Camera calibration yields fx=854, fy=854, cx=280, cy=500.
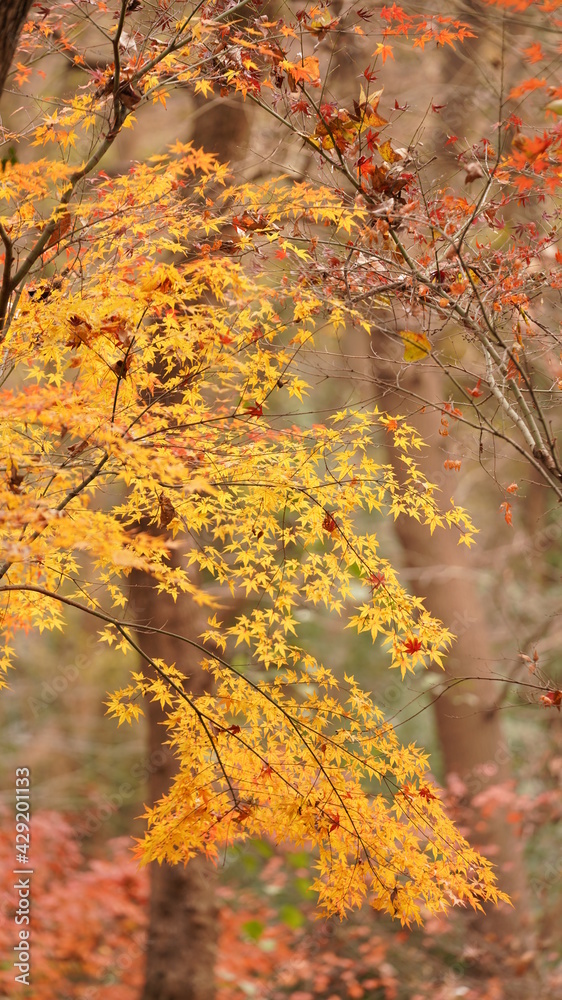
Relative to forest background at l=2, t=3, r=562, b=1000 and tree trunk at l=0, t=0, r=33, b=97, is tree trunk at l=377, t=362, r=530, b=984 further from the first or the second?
tree trunk at l=0, t=0, r=33, b=97

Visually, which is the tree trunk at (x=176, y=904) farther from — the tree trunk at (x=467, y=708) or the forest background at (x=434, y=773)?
the tree trunk at (x=467, y=708)

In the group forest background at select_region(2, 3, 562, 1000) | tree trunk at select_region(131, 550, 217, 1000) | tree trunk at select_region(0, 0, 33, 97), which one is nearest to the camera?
tree trunk at select_region(0, 0, 33, 97)

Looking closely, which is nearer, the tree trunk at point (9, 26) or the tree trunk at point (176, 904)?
the tree trunk at point (9, 26)

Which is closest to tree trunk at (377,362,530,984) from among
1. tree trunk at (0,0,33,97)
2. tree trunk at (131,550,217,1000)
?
tree trunk at (131,550,217,1000)

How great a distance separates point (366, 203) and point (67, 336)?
1325mm

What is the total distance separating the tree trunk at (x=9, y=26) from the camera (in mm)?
2658

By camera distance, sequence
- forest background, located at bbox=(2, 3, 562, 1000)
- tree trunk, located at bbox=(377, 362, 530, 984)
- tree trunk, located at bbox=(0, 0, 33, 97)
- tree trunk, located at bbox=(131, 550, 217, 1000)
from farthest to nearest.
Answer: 1. tree trunk, located at bbox=(377, 362, 530, 984)
2. forest background, located at bbox=(2, 3, 562, 1000)
3. tree trunk, located at bbox=(131, 550, 217, 1000)
4. tree trunk, located at bbox=(0, 0, 33, 97)

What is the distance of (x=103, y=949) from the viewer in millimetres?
8148

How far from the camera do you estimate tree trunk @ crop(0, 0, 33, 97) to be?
8.72ft

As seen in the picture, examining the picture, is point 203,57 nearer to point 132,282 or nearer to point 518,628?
point 132,282

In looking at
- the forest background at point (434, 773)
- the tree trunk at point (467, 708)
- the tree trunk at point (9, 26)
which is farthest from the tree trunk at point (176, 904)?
the tree trunk at point (9, 26)

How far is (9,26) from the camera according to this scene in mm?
2688

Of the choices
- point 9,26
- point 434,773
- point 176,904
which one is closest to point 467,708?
point 434,773

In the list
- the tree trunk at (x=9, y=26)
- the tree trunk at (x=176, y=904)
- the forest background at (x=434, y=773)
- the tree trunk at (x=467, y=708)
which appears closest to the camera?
the tree trunk at (x=9, y=26)
